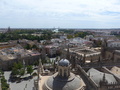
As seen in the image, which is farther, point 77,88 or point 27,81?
point 27,81

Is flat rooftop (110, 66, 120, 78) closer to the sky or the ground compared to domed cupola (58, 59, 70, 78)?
closer to the ground

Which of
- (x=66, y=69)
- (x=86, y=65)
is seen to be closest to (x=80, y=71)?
(x=86, y=65)

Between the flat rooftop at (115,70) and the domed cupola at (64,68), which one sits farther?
the flat rooftop at (115,70)

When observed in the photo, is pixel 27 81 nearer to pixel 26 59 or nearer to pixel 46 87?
pixel 26 59

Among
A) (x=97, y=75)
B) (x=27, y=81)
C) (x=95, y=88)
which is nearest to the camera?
(x=95, y=88)

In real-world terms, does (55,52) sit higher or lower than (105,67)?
lower

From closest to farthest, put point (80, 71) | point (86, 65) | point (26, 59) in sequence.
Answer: point (80, 71) → point (86, 65) → point (26, 59)

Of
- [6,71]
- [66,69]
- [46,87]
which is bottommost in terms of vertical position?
[6,71]

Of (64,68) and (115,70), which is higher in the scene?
(64,68)

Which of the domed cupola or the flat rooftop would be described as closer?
the domed cupola

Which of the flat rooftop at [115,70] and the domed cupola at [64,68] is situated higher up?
the domed cupola at [64,68]

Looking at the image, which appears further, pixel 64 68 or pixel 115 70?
pixel 115 70
